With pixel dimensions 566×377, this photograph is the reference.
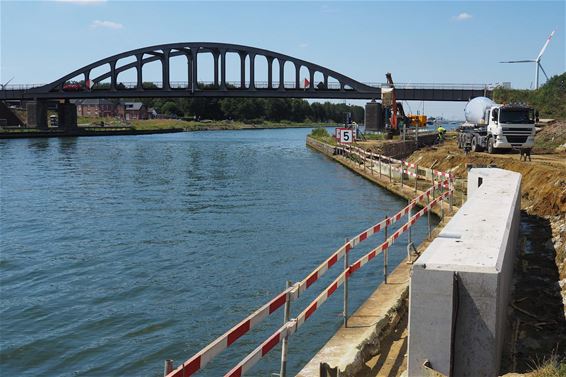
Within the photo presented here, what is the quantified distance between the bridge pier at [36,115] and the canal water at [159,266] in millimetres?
83115

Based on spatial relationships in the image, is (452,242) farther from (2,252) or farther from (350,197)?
(350,197)

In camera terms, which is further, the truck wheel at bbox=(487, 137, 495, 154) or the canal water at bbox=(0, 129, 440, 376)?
the truck wheel at bbox=(487, 137, 495, 154)

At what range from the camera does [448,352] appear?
21.5 feet

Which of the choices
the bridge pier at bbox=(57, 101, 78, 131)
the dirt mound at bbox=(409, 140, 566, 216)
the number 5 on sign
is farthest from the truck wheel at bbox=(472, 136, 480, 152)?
the bridge pier at bbox=(57, 101, 78, 131)

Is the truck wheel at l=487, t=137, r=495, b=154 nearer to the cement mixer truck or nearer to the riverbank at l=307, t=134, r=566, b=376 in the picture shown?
the cement mixer truck

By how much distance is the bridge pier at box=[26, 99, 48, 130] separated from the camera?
112312 mm

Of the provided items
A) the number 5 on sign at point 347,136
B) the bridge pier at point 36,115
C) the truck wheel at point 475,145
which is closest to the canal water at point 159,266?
the truck wheel at point 475,145

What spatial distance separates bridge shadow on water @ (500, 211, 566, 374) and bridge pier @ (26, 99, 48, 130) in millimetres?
109329

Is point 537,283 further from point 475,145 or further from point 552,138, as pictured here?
point 552,138

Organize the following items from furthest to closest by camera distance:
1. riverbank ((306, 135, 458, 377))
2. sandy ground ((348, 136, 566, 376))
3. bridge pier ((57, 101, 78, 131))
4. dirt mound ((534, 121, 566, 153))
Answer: bridge pier ((57, 101, 78, 131)) < dirt mound ((534, 121, 566, 153)) < sandy ground ((348, 136, 566, 376)) < riverbank ((306, 135, 458, 377))

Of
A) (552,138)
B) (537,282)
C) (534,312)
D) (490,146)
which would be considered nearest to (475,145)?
(490,146)

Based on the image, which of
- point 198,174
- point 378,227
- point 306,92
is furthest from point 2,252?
point 306,92

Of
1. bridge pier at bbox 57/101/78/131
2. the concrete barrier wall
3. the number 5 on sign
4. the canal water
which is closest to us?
the concrete barrier wall

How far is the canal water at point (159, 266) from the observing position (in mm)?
Result: 10359
